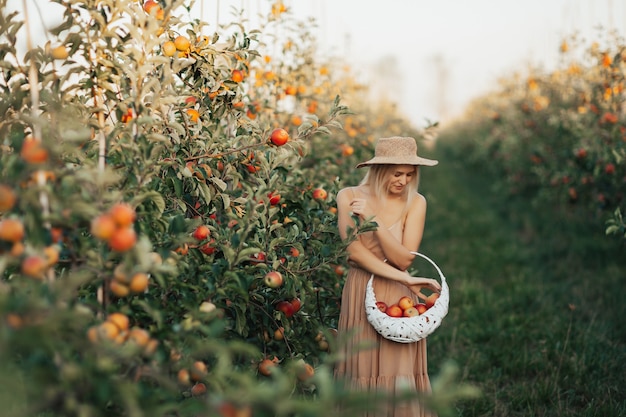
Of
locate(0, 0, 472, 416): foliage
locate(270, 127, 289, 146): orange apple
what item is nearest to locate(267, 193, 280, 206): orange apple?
locate(0, 0, 472, 416): foliage

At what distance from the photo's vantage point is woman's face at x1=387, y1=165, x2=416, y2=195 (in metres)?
2.31

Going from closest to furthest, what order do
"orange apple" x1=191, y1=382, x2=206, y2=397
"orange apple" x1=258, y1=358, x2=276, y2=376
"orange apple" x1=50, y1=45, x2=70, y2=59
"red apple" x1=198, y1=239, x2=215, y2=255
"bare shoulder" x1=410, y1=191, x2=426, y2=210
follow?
"orange apple" x1=50, y1=45, x2=70, y2=59
"orange apple" x1=191, y1=382, x2=206, y2=397
"red apple" x1=198, y1=239, x2=215, y2=255
"orange apple" x1=258, y1=358, x2=276, y2=376
"bare shoulder" x1=410, y1=191, x2=426, y2=210

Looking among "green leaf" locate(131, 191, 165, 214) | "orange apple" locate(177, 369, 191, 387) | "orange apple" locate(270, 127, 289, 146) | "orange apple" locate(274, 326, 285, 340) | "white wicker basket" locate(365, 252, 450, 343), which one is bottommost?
"orange apple" locate(274, 326, 285, 340)

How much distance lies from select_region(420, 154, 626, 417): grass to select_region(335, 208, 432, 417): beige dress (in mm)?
745

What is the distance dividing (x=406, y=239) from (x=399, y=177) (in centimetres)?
26

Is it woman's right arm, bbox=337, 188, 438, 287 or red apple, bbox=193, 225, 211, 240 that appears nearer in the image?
red apple, bbox=193, 225, 211, 240

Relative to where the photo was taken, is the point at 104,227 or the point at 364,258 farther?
the point at 364,258

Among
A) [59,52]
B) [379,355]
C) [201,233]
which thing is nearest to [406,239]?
[379,355]

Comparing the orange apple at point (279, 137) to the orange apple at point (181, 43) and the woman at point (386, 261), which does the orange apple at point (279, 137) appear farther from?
the orange apple at point (181, 43)

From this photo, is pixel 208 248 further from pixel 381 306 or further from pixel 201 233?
pixel 381 306

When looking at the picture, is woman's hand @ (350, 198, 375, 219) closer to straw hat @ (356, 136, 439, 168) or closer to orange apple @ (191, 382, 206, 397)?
straw hat @ (356, 136, 439, 168)

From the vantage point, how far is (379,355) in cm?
232

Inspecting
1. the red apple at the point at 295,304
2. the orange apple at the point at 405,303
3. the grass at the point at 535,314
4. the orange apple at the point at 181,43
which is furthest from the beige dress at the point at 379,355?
the orange apple at the point at 181,43

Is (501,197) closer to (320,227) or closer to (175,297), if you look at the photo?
(320,227)
